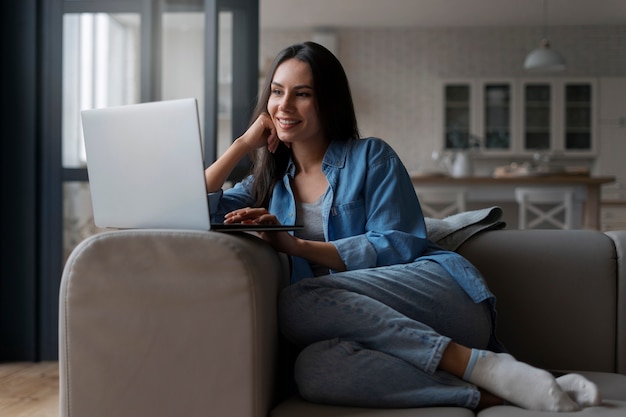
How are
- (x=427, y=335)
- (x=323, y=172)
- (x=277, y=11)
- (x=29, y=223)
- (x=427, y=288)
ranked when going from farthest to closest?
(x=277, y=11) < (x=29, y=223) < (x=323, y=172) < (x=427, y=288) < (x=427, y=335)

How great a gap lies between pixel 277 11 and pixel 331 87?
6120mm

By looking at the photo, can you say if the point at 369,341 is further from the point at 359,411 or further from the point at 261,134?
the point at 261,134

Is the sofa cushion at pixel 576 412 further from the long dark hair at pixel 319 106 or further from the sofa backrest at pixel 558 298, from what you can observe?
the long dark hair at pixel 319 106

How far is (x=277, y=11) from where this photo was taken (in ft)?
25.2

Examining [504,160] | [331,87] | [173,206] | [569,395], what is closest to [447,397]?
[569,395]

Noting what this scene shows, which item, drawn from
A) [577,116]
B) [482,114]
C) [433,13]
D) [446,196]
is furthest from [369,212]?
[577,116]

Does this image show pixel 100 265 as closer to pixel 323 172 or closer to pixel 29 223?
pixel 323 172

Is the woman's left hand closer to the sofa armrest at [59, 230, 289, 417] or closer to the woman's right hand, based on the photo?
the sofa armrest at [59, 230, 289, 417]

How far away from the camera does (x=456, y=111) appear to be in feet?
27.3

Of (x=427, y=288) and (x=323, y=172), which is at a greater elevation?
(x=323, y=172)

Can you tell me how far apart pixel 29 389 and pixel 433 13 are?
6197mm

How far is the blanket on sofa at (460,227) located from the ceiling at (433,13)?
5.73 metres

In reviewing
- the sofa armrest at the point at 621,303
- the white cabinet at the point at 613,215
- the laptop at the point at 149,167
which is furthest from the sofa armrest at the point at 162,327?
the white cabinet at the point at 613,215

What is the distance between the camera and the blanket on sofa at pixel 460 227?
1807 millimetres
